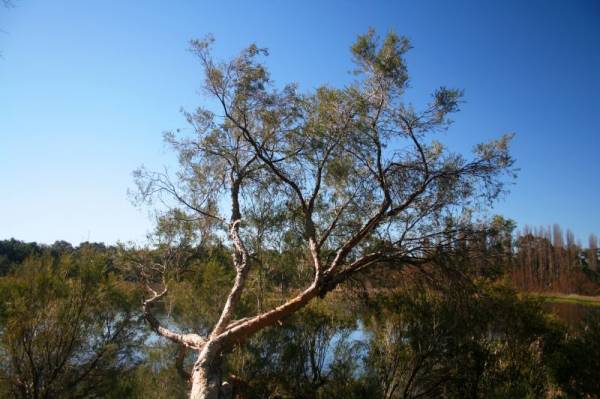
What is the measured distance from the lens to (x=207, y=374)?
17.9 feet

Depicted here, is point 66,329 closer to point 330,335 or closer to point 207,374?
point 207,374

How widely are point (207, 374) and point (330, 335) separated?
9.12 feet

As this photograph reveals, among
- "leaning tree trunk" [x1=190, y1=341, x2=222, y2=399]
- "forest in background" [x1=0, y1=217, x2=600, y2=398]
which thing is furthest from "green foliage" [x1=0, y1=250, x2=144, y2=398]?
"leaning tree trunk" [x1=190, y1=341, x2=222, y2=399]

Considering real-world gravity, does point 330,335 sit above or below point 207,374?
above

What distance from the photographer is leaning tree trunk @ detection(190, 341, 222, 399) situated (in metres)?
5.29

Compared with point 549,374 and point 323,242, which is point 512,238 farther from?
point 323,242

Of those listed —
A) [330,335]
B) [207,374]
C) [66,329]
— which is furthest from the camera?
[330,335]

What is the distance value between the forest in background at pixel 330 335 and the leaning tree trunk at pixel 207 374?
0.87 metres

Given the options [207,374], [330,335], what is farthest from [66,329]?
[330,335]

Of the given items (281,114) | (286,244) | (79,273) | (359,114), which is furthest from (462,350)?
(79,273)

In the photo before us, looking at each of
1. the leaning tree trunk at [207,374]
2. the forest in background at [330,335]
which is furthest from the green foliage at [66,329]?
the leaning tree trunk at [207,374]

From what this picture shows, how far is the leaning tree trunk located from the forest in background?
872 mm

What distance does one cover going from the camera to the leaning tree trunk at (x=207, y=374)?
17.3ft

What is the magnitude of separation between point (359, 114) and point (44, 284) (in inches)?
236
